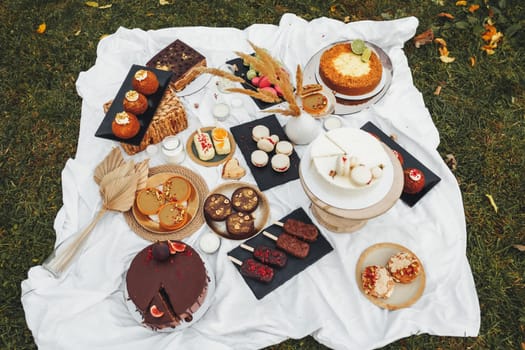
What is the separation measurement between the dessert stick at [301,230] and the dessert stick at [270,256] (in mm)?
191

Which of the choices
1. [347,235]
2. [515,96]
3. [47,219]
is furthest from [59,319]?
[515,96]

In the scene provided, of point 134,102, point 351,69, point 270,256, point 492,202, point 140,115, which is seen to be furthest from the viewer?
point 492,202

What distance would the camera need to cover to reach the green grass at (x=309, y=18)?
147 inches

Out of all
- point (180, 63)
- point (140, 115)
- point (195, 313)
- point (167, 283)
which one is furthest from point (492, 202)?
point (140, 115)

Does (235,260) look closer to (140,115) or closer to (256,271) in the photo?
(256,271)

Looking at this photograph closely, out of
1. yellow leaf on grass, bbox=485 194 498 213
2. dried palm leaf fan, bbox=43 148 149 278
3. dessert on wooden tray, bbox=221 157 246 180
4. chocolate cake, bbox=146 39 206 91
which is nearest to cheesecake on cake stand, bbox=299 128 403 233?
dessert on wooden tray, bbox=221 157 246 180

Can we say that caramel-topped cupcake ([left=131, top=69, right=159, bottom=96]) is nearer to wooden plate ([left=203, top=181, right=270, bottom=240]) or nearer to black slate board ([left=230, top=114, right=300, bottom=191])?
black slate board ([left=230, top=114, right=300, bottom=191])

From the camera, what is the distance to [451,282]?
122 inches

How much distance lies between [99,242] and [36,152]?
2046mm

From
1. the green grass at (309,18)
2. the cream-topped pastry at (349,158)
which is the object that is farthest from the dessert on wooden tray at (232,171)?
the green grass at (309,18)

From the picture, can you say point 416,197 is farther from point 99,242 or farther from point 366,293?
point 99,242

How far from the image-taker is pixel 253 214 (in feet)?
10.7

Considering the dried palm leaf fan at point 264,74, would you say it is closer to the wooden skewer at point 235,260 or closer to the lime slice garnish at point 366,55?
the lime slice garnish at point 366,55

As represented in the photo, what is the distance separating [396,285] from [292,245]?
86 cm
